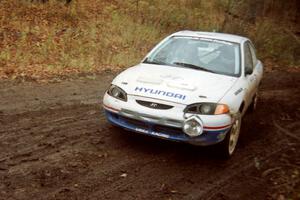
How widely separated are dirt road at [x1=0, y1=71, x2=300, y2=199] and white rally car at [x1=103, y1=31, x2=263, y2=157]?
0.42 m

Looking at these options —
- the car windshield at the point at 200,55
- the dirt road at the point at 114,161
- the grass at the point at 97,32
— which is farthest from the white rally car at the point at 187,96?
the grass at the point at 97,32

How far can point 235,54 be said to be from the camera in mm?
6906

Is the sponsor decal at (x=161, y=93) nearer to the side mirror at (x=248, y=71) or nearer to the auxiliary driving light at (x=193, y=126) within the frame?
the auxiliary driving light at (x=193, y=126)

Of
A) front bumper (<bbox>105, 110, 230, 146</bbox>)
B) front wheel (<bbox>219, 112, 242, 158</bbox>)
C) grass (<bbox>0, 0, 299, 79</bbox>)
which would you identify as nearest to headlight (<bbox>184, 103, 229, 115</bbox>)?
front bumper (<bbox>105, 110, 230, 146</bbox>)

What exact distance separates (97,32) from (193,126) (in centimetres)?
978

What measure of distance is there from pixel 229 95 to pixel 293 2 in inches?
Answer: 726

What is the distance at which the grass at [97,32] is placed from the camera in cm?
1124

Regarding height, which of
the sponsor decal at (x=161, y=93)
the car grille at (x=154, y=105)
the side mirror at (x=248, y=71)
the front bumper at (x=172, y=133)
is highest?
the side mirror at (x=248, y=71)

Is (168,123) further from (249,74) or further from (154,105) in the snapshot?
(249,74)

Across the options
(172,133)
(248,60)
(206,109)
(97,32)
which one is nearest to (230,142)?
(206,109)

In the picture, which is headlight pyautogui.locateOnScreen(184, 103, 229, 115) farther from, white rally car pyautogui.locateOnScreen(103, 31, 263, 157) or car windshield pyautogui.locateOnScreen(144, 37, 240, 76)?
car windshield pyautogui.locateOnScreen(144, 37, 240, 76)

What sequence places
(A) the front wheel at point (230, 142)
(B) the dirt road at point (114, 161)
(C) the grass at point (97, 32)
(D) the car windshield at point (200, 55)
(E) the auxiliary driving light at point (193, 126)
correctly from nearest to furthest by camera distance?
(B) the dirt road at point (114, 161)
(E) the auxiliary driving light at point (193, 126)
(A) the front wheel at point (230, 142)
(D) the car windshield at point (200, 55)
(C) the grass at point (97, 32)

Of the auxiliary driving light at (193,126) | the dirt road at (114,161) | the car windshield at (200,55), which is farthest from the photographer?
the car windshield at (200,55)

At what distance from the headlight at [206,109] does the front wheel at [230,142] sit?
0.44m
